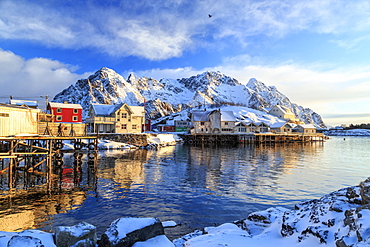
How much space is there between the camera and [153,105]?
581 ft

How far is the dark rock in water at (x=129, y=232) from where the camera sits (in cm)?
724

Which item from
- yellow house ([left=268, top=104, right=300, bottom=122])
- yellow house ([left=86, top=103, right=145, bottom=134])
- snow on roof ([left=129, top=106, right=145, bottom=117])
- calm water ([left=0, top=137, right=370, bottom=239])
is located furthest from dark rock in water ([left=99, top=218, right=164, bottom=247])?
yellow house ([left=268, top=104, right=300, bottom=122])

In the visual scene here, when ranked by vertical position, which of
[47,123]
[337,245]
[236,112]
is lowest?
[337,245]

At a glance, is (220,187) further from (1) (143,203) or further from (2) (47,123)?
(2) (47,123)

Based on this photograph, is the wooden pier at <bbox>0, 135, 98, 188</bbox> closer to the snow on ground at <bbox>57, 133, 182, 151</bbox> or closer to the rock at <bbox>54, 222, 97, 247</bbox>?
the snow on ground at <bbox>57, 133, 182, 151</bbox>

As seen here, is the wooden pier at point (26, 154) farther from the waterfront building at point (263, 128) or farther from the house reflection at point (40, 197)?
the waterfront building at point (263, 128)

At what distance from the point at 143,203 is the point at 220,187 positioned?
22.5 feet

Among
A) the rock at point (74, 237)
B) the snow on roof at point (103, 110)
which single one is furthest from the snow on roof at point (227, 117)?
the rock at point (74, 237)

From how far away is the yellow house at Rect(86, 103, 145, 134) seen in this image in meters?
60.0

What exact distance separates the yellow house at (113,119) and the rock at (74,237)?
54.4m

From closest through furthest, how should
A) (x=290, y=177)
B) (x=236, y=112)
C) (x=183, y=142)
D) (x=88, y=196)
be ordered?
(x=88, y=196)
(x=290, y=177)
(x=183, y=142)
(x=236, y=112)

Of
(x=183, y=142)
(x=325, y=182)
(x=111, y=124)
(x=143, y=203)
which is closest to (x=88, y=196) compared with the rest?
(x=143, y=203)

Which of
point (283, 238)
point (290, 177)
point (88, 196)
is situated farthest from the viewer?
point (290, 177)

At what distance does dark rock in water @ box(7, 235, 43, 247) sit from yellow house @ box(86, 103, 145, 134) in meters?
54.9
